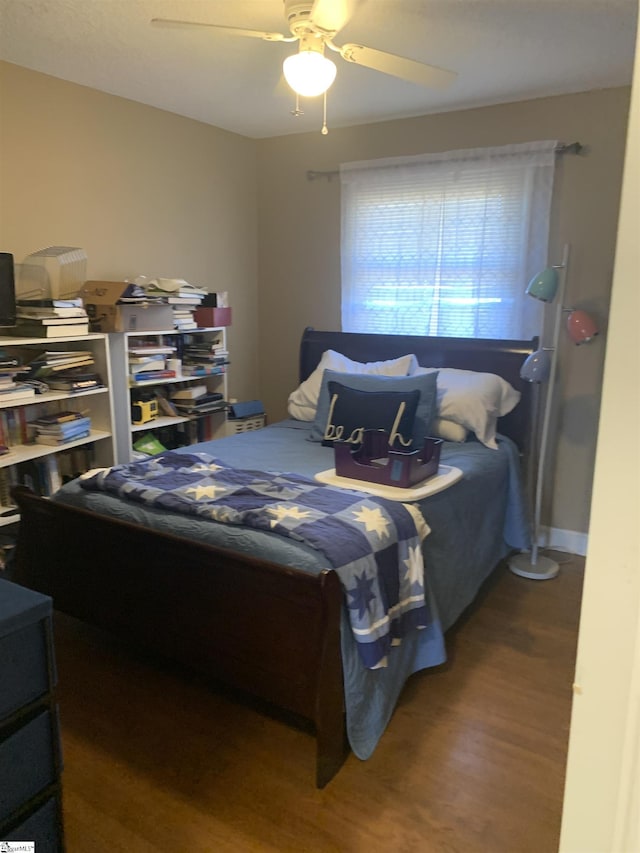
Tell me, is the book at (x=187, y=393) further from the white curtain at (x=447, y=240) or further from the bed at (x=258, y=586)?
the white curtain at (x=447, y=240)

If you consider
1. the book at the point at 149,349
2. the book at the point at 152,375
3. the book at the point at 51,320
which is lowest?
the book at the point at 152,375

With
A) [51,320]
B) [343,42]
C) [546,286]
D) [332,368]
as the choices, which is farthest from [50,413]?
[546,286]

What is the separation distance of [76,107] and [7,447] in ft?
5.72

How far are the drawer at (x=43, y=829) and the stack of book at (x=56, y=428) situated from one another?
203 centimetres

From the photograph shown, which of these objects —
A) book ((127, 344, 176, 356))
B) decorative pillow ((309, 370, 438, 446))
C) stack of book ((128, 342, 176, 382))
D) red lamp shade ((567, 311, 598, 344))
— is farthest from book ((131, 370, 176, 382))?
red lamp shade ((567, 311, 598, 344))

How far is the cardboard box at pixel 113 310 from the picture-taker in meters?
3.03

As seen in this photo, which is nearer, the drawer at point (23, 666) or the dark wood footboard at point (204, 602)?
the drawer at point (23, 666)

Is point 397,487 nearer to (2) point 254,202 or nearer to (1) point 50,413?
(1) point 50,413

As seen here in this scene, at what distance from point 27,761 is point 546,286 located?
2814 mm

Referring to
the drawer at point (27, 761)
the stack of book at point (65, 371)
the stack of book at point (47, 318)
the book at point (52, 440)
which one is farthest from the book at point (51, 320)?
the drawer at point (27, 761)

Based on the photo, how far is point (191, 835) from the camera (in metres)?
1.67

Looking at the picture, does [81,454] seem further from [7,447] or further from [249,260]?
[249,260]

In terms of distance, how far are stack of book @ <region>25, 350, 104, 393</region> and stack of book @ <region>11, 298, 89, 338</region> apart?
0.13m

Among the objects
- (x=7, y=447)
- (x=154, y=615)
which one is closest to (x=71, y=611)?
(x=154, y=615)
